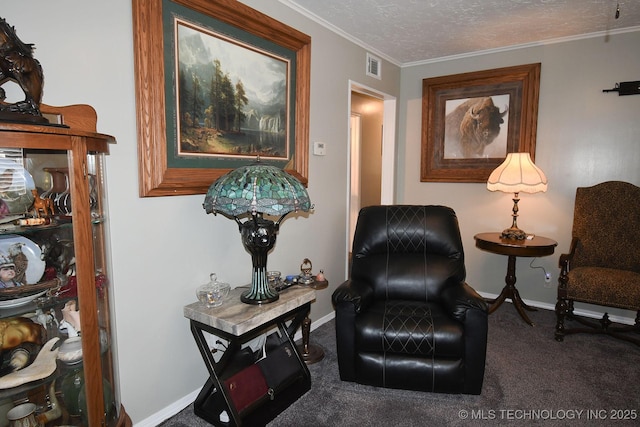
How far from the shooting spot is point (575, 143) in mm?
3318

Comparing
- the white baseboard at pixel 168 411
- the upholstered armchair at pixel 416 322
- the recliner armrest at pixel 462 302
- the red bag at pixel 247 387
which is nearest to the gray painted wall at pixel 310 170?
the white baseboard at pixel 168 411

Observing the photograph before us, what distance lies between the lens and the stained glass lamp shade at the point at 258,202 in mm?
1744

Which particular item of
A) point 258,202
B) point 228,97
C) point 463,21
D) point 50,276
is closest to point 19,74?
point 50,276

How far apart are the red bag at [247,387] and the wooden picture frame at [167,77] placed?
3.38 feet

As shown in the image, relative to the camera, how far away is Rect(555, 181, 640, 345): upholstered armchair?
2.71m

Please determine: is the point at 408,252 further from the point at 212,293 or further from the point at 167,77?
the point at 167,77

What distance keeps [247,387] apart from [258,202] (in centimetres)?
102

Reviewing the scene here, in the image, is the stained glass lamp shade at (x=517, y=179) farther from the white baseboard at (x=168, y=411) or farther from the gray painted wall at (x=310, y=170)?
the white baseboard at (x=168, y=411)

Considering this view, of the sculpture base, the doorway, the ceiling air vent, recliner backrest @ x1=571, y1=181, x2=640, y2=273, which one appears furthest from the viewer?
the doorway

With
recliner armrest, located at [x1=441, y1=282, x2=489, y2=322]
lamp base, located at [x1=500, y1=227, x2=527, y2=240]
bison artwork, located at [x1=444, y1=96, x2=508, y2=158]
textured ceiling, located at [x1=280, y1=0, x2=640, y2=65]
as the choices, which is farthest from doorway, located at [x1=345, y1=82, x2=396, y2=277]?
recliner armrest, located at [x1=441, y1=282, x2=489, y2=322]

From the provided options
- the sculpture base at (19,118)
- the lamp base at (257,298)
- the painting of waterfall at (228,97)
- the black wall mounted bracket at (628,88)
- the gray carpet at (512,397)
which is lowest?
the gray carpet at (512,397)

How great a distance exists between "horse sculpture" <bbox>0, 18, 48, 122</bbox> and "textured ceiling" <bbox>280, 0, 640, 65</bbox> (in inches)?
69.5

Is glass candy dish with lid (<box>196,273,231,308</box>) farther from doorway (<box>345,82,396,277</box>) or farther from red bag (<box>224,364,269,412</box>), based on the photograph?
doorway (<box>345,82,396,277</box>)

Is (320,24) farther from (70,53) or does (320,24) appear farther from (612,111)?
(612,111)
